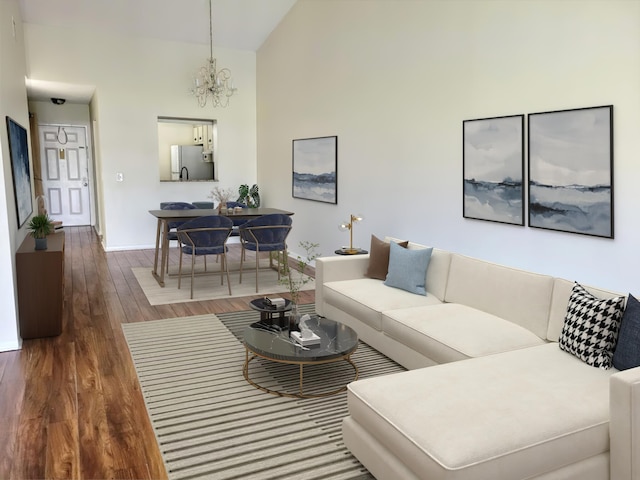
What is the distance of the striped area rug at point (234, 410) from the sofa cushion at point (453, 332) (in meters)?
0.38

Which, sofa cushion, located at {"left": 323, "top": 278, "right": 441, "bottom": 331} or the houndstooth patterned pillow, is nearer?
the houndstooth patterned pillow

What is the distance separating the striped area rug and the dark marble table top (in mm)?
271

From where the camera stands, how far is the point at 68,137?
1078 centimetres

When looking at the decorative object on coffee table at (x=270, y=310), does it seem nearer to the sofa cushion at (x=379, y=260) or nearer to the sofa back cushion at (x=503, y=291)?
the sofa cushion at (x=379, y=260)

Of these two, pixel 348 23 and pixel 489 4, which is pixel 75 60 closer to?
pixel 348 23

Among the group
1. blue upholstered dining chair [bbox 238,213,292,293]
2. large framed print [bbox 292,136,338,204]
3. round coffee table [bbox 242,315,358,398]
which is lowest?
round coffee table [bbox 242,315,358,398]

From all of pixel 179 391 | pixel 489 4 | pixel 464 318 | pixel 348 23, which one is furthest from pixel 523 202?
pixel 348 23

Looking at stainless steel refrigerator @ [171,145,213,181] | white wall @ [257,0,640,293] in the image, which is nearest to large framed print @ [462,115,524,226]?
white wall @ [257,0,640,293]

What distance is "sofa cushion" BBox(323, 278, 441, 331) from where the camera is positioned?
3.77m

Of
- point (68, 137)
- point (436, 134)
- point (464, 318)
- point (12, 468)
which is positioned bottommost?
point (12, 468)

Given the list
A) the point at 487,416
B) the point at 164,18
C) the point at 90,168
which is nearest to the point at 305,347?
the point at 487,416

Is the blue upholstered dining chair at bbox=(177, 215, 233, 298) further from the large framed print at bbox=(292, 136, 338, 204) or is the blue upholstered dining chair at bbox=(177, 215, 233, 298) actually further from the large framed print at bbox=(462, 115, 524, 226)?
the large framed print at bbox=(462, 115, 524, 226)

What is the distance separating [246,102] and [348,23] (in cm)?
338

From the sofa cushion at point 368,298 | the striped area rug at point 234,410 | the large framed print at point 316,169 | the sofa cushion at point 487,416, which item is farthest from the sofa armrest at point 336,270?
the large framed print at point 316,169
